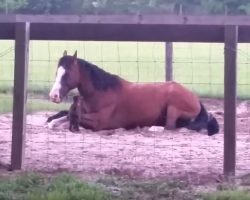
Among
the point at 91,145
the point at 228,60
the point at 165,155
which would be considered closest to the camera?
the point at 228,60

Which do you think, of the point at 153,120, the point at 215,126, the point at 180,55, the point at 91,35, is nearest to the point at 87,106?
the point at 153,120

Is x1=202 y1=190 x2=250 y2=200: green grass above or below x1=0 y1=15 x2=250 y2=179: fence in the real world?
below

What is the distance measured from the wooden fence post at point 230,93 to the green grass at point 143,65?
8.36 m

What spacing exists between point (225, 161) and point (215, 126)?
11.1 feet

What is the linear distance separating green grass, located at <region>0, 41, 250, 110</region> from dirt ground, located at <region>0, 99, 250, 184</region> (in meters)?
5.52

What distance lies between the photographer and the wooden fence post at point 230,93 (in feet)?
26.7

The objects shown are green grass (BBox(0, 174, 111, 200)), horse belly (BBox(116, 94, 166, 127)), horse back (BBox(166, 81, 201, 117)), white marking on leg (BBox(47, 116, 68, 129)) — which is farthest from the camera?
white marking on leg (BBox(47, 116, 68, 129))

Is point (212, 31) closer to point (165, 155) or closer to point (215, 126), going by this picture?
point (165, 155)

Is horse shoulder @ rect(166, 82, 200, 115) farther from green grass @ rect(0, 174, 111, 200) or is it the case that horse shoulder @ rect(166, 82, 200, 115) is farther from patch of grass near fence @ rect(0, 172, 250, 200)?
green grass @ rect(0, 174, 111, 200)

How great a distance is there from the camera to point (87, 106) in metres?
11.3

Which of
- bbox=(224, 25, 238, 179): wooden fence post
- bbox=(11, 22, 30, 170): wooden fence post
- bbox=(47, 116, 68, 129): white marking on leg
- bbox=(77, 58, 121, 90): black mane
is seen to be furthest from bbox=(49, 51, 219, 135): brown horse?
bbox=(224, 25, 238, 179): wooden fence post

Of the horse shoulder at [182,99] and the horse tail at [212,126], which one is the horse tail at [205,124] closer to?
the horse tail at [212,126]

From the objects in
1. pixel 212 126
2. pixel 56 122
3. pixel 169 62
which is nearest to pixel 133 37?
pixel 212 126

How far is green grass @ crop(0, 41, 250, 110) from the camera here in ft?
58.4
